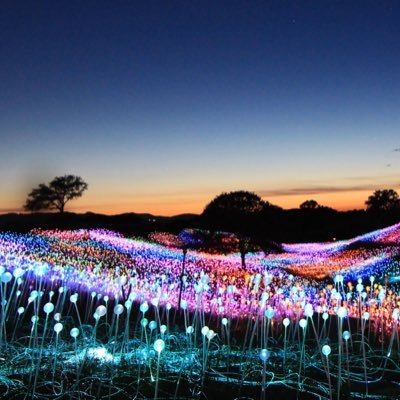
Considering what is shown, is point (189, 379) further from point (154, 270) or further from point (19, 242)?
point (19, 242)

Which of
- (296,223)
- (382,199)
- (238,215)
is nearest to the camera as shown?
(238,215)

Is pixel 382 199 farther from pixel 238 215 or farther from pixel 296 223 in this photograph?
pixel 238 215

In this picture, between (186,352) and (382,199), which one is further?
(382,199)

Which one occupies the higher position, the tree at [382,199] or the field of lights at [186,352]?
the tree at [382,199]

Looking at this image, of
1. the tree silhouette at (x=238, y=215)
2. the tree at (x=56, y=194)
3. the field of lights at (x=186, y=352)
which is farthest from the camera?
the tree at (x=56, y=194)

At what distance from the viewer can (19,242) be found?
18.2 metres

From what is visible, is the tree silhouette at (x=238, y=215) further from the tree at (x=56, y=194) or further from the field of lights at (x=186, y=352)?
the tree at (x=56, y=194)

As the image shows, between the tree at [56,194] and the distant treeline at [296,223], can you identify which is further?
the tree at [56,194]

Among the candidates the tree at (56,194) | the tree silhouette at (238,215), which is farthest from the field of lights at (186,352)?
the tree at (56,194)

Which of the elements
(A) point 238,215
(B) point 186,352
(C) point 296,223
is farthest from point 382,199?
(B) point 186,352

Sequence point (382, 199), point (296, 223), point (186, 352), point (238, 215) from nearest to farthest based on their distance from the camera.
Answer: point (186, 352), point (238, 215), point (296, 223), point (382, 199)

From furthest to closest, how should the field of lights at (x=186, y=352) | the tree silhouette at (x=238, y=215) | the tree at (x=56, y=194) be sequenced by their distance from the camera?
the tree at (x=56, y=194) < the tree silhouette at (x=238, y=215) < the field of lights at (x=186, y=352)

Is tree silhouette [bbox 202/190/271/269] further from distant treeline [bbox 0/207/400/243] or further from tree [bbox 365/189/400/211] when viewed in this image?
tree [bbox 365/189/400/211]

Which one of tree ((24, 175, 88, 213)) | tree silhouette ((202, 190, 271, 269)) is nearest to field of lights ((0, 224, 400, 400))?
tree silhouette ((202, 190, 271, 269))
